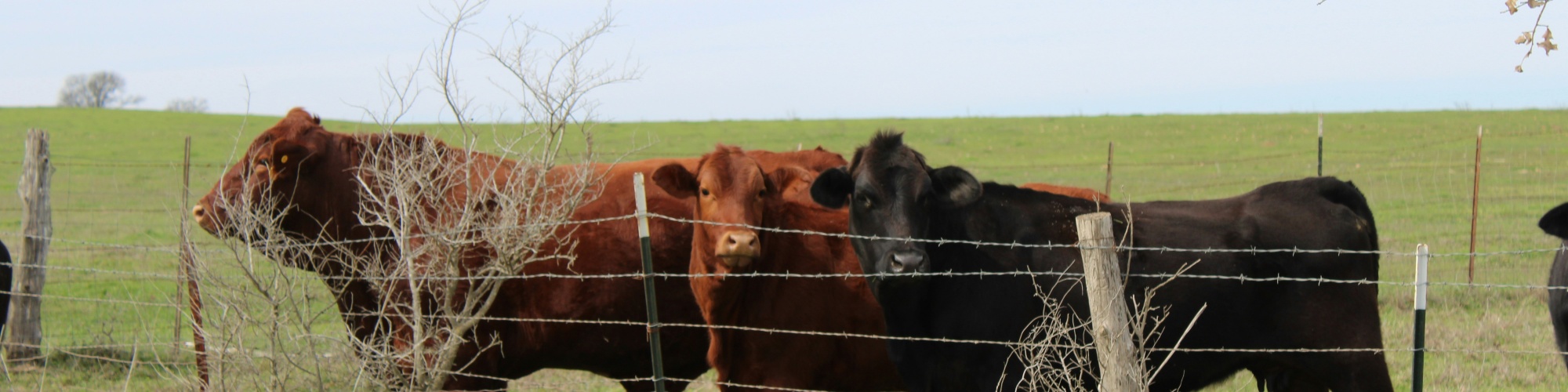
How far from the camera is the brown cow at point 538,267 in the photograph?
22.8ft

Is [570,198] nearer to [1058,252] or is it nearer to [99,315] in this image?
[1058,252]

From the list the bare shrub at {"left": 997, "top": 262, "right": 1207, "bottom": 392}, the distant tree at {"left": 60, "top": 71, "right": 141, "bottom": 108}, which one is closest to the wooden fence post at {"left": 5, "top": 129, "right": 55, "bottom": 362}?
the bare shrub at {"left": 997, "top": 262, "right": 1207, "bottom": 392}

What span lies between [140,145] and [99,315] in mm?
29833

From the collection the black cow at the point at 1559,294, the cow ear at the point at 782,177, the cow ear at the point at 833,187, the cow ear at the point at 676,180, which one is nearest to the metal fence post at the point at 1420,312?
the cow ear at the point at 833,187

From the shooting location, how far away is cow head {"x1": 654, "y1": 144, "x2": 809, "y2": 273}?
19.4 feet

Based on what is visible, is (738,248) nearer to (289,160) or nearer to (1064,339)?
(1064,339)

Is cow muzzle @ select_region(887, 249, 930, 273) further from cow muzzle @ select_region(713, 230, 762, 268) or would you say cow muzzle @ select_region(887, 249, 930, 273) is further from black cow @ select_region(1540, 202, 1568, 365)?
black cow @ select_region(1540, 202, 1568, 365)

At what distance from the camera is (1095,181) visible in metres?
28.2

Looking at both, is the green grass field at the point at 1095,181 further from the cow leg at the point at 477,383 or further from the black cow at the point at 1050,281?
the black cow at the point at 1050,281

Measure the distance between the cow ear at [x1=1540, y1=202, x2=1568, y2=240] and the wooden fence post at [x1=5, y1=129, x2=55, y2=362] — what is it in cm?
995

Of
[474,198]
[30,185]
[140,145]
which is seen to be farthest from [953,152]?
[474,198]

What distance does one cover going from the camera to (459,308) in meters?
6.69

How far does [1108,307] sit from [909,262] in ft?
4.21

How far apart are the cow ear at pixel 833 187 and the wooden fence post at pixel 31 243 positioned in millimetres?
6816
